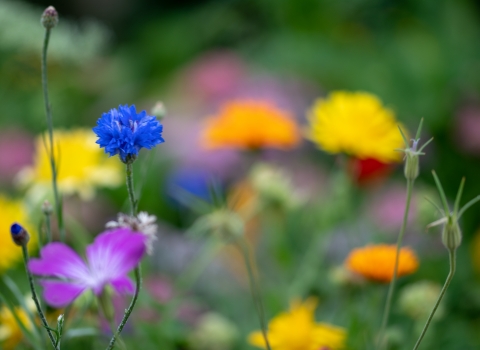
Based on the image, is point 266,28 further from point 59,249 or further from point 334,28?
point 59,249

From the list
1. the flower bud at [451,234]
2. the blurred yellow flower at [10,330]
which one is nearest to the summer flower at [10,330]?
the blurred yellow flower at [10,330]

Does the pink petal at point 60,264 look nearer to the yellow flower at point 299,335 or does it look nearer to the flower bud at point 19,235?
the flower bud at point 19,235

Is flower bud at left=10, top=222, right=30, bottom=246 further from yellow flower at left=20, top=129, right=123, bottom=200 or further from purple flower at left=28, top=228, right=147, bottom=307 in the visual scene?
yellow flower at left=20, top=129, right=123, bottom=200

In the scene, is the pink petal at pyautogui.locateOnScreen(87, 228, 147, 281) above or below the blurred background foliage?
below

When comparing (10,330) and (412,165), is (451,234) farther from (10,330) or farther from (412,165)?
(10,330)

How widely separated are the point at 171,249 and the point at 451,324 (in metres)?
0.29

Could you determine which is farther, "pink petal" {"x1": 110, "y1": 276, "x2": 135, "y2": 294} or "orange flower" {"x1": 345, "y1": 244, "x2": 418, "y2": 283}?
"orange flower" {"x1": 345, "y1": 244, "x2": 418, "y2": 283}

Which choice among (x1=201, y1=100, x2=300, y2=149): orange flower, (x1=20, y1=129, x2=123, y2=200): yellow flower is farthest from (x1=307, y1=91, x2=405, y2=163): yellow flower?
(x1=20, y1=129, x2=123, y2=200): yellow flower

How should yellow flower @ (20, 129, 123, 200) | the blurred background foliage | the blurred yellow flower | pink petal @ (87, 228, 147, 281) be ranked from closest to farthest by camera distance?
1. pink petal @ (87, 228, 147, 281)
2. the blurred yellow flower
3. yellow flower @ (20, 129, 123, 200)
4. the blurred background foliage

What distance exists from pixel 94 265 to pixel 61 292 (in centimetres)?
1

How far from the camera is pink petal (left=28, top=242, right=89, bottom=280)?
0.21 m

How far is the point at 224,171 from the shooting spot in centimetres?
94

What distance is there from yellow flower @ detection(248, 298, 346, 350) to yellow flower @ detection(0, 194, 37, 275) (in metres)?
0.17

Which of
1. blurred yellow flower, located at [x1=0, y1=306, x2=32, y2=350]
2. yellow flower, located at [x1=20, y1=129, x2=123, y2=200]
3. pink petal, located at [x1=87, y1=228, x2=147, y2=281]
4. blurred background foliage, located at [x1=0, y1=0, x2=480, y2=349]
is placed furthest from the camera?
blurred background foliage, located at [x1=0, y1=0, x2=480, y2=349]
